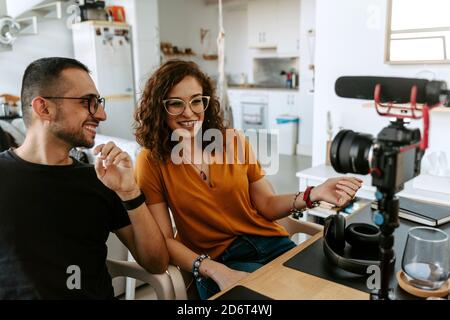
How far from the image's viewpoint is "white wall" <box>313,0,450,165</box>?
243cm

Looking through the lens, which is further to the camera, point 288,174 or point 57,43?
point 57,43

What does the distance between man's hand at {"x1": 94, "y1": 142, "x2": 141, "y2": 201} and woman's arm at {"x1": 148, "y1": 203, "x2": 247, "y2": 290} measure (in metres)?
0.21

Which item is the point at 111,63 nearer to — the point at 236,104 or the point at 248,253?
the point at 236,104

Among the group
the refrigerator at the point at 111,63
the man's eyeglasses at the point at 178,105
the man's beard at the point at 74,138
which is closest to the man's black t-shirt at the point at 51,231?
the man's beard at the point at 74,138

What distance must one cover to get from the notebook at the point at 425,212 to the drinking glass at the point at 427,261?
0.39 m

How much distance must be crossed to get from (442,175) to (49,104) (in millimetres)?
2163

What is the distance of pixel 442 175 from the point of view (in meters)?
2.33

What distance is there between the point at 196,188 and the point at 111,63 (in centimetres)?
411

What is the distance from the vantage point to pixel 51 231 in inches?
46.0

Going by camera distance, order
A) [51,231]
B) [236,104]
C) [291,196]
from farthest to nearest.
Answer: [236,104] < [291,196] < [51,231]

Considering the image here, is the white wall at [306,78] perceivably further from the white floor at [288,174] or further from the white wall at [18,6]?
the white wall at [18,6]

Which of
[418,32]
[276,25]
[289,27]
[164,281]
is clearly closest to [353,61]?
[418,32]

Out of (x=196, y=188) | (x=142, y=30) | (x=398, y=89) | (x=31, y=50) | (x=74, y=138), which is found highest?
(x=142, y=30)
